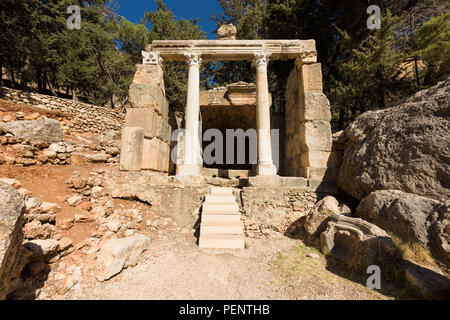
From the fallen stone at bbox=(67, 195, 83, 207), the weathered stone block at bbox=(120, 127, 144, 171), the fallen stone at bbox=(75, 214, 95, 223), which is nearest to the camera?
the fallen stone at bbox=(75, 214, 95, 223)

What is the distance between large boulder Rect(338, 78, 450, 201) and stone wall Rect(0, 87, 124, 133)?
31.7 feet

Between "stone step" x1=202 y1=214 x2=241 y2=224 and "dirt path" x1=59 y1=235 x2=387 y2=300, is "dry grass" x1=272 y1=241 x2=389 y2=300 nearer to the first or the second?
"dirt path" x1=59 y1=235 x2=387 y2=300

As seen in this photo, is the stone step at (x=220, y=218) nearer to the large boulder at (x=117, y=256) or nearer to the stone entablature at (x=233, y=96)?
the large boulder at (x=117, y=256)

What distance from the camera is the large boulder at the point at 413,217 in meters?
2.48

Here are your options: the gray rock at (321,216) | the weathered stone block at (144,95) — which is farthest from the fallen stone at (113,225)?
the gray rock at (321,216)

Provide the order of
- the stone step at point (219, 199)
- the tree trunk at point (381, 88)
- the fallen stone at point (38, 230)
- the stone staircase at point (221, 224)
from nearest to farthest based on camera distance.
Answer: the fallen stone at point (38, 230)
the stone staircase at point (221, 224)
the stone step at point (219, 199)
the tree trunk at point (381, 88)

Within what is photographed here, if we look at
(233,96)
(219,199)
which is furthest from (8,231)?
(233,96)

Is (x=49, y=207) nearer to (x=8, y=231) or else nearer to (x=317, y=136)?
(x=8, y=231)

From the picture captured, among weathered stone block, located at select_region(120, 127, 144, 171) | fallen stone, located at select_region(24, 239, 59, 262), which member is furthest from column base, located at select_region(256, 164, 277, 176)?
fallen stone, located at select_region(24, 239, 59, 262)

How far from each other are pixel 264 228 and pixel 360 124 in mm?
3543

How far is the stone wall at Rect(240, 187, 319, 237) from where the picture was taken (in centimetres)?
478

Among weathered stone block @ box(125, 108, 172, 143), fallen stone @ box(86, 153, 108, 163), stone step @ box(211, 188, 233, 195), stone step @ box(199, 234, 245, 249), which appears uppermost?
weathered stone block @ box(125, 108, 172, 143)

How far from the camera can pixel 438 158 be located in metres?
3.11

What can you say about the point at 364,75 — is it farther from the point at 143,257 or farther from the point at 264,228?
the point at 143,257
